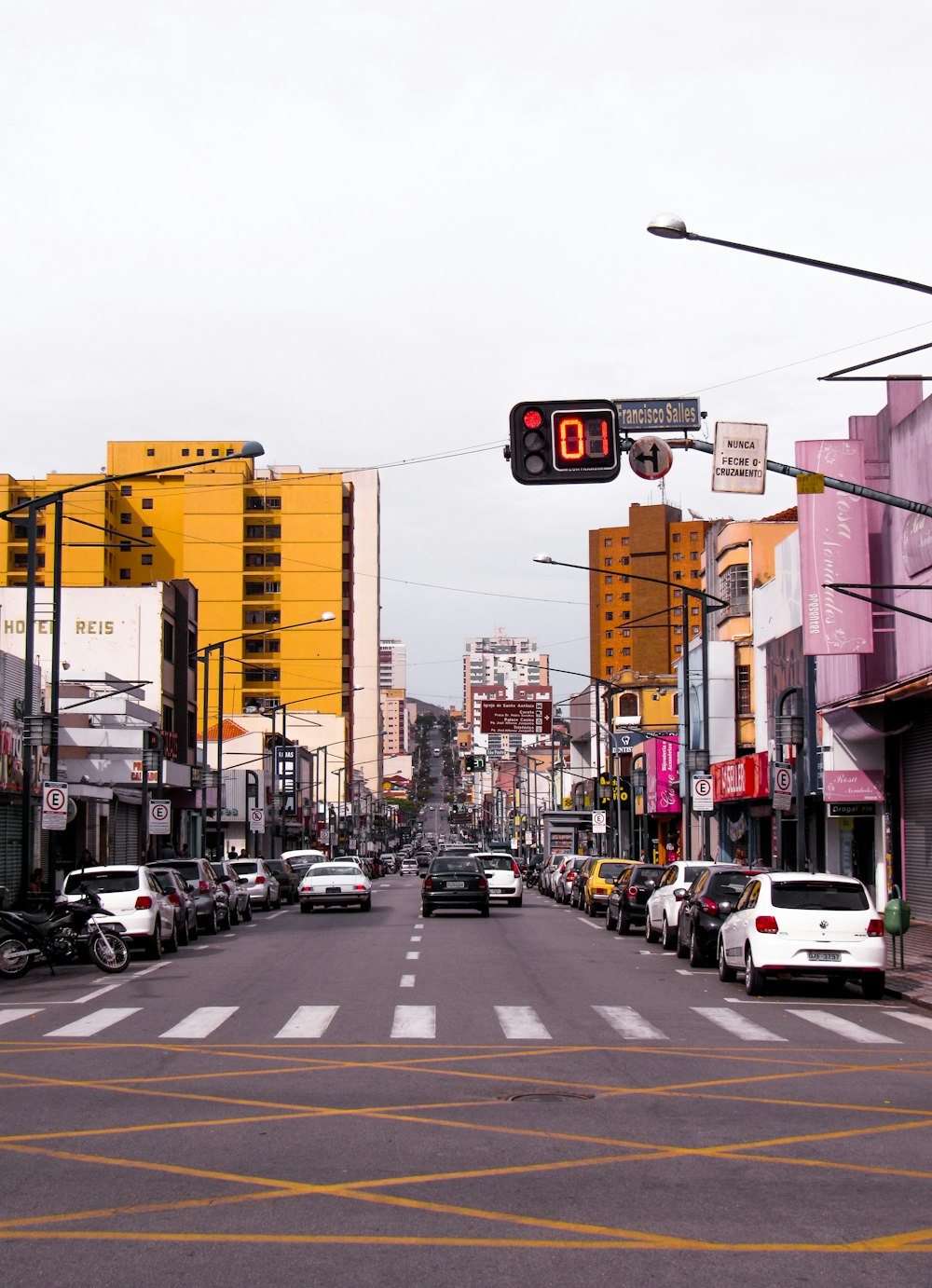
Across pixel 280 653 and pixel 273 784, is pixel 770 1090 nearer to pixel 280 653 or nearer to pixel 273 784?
pixel 273 784

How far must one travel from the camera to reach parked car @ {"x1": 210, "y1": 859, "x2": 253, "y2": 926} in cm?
3997

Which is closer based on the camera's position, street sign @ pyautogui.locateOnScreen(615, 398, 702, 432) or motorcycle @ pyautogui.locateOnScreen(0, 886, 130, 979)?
street sign @ pyautogui.locateOnScreen(615, 398, 702, 432)

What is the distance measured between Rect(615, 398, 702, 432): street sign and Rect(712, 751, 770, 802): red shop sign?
93.1 ft

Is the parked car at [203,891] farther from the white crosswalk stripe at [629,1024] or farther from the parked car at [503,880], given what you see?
the white crosswalk stripe at [629,1024]

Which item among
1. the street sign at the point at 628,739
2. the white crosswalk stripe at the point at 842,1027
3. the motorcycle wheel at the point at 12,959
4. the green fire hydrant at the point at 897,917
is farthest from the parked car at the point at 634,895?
the street sign at the point at 628,739

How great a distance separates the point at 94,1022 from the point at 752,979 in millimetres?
8374

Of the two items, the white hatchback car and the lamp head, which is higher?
the lamp head

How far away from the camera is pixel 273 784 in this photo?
336 feet

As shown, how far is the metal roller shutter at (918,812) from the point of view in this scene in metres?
34.5

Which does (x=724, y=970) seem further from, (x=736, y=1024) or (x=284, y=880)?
(x=284, y=880)

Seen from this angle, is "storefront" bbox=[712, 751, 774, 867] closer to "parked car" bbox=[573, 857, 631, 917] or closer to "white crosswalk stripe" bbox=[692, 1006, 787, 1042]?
"parked car" bbox=[573, 857, 631, 917]

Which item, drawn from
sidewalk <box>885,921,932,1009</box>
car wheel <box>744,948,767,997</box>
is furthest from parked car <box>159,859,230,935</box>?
car wheel <box>744,948,767,997</box>

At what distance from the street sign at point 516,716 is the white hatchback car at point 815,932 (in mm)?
80925

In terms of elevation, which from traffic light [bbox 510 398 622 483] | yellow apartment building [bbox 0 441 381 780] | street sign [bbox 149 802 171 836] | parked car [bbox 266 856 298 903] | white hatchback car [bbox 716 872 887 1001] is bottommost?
parked car [bbox 266 856 298 903]
